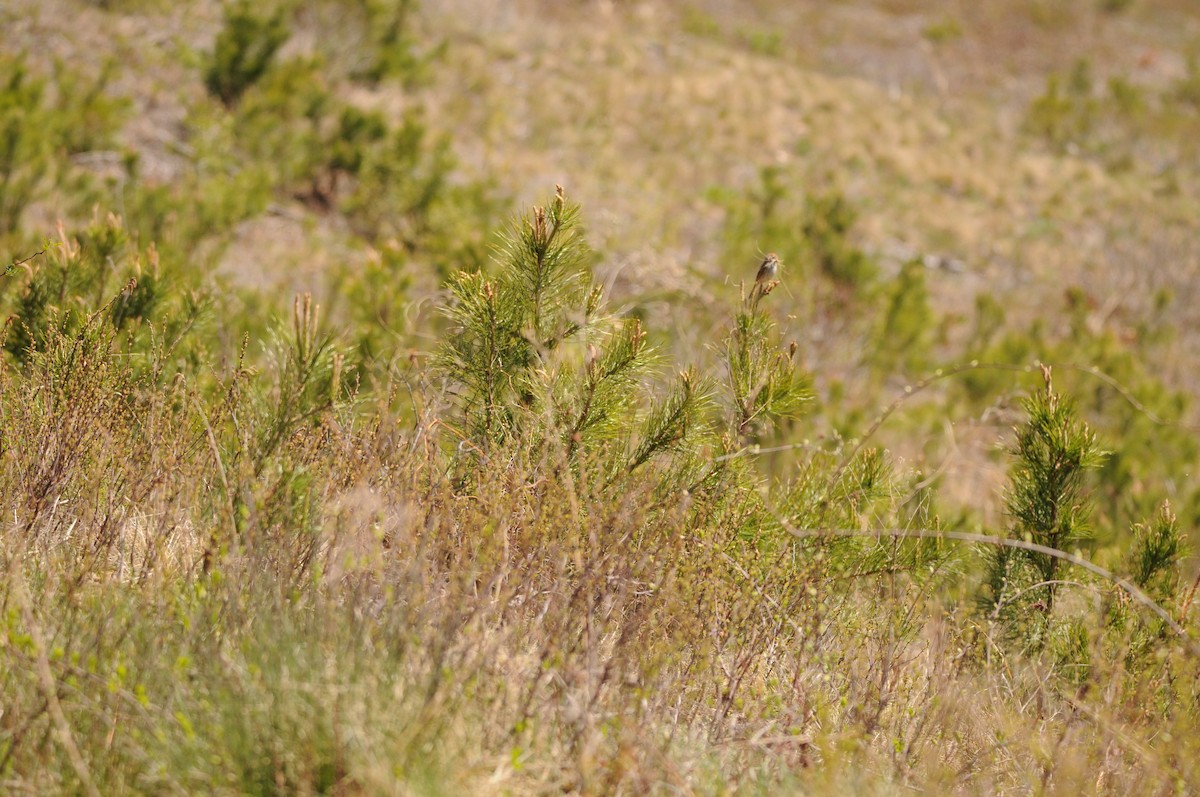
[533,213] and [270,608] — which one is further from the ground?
[533,213]

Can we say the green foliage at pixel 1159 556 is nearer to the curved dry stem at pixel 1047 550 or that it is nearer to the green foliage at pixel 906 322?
the curved dry stem at pixel 1047 550

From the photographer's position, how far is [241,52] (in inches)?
314

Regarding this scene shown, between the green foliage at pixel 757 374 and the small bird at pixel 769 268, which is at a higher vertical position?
the small bird at pixel 769 268

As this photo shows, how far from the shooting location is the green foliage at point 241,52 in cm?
788

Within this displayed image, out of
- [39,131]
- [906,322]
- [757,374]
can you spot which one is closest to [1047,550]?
[757,374]

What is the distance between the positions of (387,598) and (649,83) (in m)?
14.4

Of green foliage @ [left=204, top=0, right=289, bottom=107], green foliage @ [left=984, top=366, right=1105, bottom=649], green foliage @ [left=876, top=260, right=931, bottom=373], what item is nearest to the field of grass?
green foliage @ [left=984, top=366, right=1105, bottom=649]

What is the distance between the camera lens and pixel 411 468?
7.13 feet

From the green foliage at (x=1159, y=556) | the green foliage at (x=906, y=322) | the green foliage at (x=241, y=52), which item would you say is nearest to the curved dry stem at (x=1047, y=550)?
the green foliage at (x=1159, y=556)

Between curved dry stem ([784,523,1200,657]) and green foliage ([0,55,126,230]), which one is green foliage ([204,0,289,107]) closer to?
green foliage ([0,55,126,230])

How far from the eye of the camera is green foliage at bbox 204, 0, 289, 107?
7875 millimetres

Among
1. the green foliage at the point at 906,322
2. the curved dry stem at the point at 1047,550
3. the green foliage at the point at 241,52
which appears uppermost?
the green foliage at the point at 241,52

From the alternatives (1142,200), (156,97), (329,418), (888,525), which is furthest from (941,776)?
(1142,200)

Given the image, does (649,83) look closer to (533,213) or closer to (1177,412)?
(1177,412)
